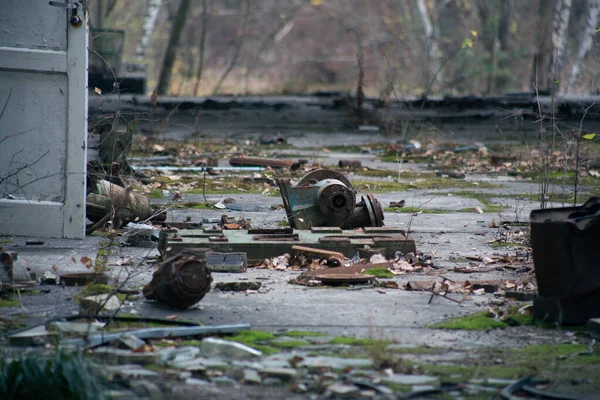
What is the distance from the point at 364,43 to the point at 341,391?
3118 centimetres

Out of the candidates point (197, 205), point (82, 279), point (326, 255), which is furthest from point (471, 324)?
point (197, 205)

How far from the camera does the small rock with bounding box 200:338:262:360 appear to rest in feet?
11.4

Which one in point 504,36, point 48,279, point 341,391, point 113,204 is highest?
point 504,36

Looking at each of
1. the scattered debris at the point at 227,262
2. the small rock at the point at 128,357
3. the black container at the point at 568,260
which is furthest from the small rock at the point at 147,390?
the scattered debris at the point at 227,262

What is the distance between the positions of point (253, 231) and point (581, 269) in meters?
2.41

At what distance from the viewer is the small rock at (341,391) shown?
3059mm

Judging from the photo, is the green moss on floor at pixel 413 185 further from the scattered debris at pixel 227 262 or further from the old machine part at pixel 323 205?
the scattered debris at pixel 227 262

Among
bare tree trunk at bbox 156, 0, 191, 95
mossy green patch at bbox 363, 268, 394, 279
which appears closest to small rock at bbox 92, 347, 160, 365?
mossy green patch at bbox 363, 268, 394, 279

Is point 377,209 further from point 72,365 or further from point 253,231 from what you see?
point 72,365

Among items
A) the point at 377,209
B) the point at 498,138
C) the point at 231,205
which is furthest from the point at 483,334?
the point at 498,138

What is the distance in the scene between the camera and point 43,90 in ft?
19.5

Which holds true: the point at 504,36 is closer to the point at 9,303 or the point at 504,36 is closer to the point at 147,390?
the point at 9,303

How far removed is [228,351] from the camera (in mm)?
3482

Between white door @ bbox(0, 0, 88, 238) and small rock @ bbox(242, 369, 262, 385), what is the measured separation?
9.75 ft
